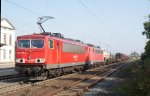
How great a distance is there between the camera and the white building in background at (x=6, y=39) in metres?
71.6

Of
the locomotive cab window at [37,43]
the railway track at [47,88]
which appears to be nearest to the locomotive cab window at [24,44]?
the locomotive cab window at [37,43]

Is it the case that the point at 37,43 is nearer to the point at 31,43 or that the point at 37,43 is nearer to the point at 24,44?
the point at 31,43

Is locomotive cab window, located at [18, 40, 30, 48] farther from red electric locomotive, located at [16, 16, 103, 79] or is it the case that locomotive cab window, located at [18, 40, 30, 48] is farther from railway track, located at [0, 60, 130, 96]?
railway track, located at [0, 60, 130, 96]

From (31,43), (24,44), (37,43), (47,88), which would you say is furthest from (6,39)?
(47,88)

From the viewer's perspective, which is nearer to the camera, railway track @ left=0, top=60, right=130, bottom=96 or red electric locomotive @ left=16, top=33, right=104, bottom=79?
railway track @ left=0, top=60, right=130, bottom=96

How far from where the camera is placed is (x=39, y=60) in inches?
890

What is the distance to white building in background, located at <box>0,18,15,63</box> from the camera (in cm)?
7162

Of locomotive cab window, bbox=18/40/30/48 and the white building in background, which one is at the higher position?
the white building in background

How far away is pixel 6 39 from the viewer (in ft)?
244

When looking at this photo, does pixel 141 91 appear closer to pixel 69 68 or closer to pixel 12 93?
pixel 12 93

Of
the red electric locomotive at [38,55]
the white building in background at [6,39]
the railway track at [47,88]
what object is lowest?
the railway track at [47,88]

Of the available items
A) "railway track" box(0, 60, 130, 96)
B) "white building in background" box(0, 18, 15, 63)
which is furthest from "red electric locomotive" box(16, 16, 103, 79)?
"white building in background" box(0, 18, 15, 63)

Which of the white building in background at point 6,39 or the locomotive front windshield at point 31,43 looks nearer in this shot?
the locomotive front windshield at point 31,43

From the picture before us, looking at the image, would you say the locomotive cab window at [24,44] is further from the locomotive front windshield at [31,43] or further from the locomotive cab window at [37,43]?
the locomotive cab window at [37,43]
